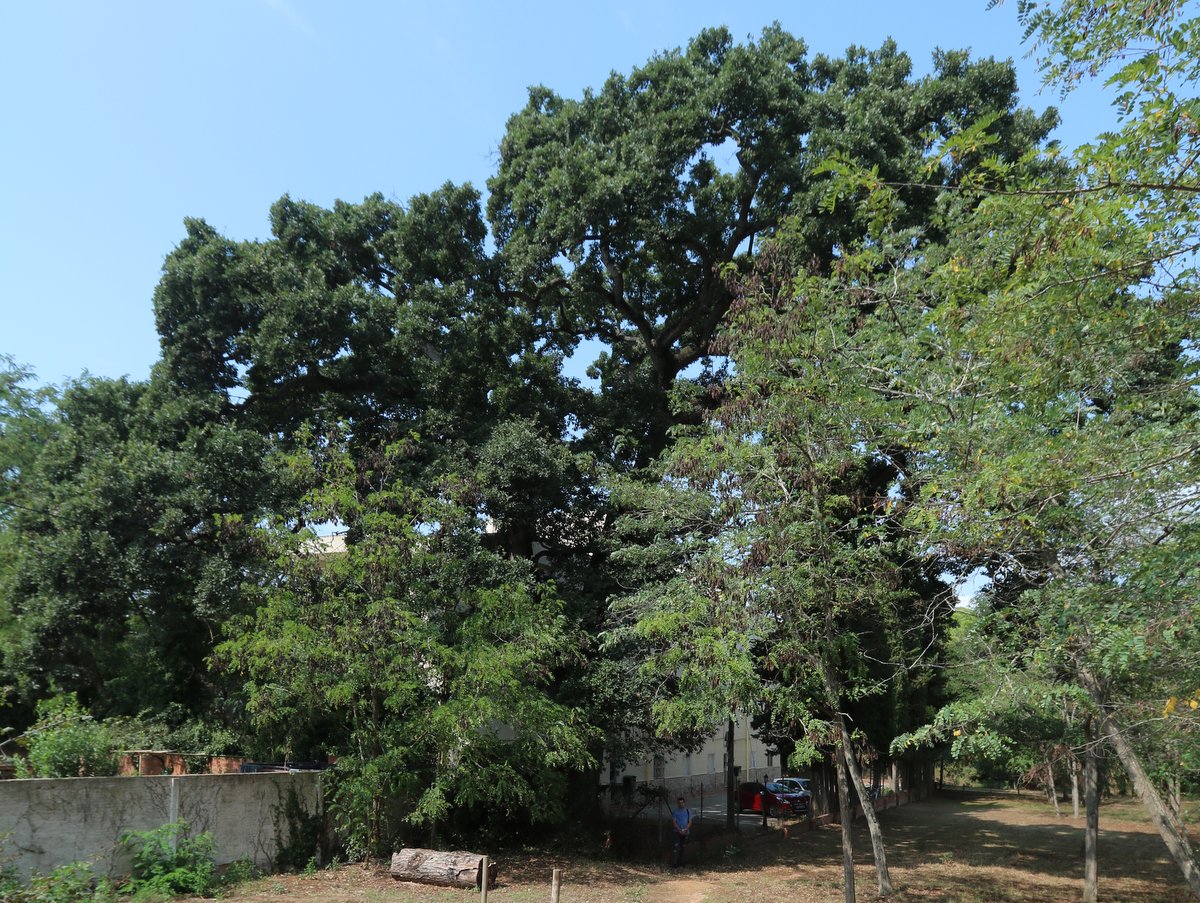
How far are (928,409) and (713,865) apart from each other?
46.4 feet

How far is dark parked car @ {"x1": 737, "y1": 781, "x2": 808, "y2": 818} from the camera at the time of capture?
1097 inches

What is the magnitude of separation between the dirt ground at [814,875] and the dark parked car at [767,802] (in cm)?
195

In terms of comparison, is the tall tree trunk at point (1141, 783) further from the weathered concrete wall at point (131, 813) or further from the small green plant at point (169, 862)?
the weathered concrete wall at point (131, 813)

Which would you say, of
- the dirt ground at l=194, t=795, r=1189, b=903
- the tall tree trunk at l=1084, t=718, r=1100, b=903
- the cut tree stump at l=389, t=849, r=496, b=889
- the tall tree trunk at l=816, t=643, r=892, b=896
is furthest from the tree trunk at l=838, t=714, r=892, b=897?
the cut tree stump at l=389, t=849, r=496, b=889

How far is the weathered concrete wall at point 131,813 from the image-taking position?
1020cm

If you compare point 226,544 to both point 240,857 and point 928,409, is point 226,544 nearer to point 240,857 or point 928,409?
point 240,857

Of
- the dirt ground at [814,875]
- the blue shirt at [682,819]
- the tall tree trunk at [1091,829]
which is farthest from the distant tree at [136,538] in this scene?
the tall tree trunk at [1091,829]

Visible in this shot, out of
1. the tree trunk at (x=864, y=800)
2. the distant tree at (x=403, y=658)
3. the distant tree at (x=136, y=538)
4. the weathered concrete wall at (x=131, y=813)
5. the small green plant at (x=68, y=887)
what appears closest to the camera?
the small green plant at (x=68, y=887)

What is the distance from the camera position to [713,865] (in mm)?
18797

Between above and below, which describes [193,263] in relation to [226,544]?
above

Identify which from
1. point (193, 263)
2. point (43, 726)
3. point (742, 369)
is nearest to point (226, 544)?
point (43, 726)

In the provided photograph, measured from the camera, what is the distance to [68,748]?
38.1ft

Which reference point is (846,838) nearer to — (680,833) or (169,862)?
(680,833)

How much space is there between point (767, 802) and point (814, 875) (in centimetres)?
1051
